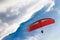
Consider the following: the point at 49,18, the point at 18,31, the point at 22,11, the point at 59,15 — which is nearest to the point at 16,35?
the point at 18,31

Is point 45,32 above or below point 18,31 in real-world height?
below

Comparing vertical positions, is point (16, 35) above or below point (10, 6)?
below

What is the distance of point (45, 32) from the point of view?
A: 5.77ft

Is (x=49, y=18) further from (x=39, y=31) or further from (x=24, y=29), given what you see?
(x=24, y=29)

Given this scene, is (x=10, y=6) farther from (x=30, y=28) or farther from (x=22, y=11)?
(x=30, y=28)

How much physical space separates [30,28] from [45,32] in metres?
0.19

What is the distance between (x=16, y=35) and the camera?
178 centimetres

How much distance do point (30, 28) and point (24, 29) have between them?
0.25 feet

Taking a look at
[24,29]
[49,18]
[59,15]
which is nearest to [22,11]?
[24,29]

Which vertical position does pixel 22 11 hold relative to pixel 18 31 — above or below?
above

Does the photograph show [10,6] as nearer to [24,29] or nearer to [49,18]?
[24,29]

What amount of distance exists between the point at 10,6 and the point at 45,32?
0.54 metres

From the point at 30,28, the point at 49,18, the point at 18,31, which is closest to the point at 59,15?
the point at 49,18

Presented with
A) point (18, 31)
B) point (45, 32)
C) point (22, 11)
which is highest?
point (22, 11)
